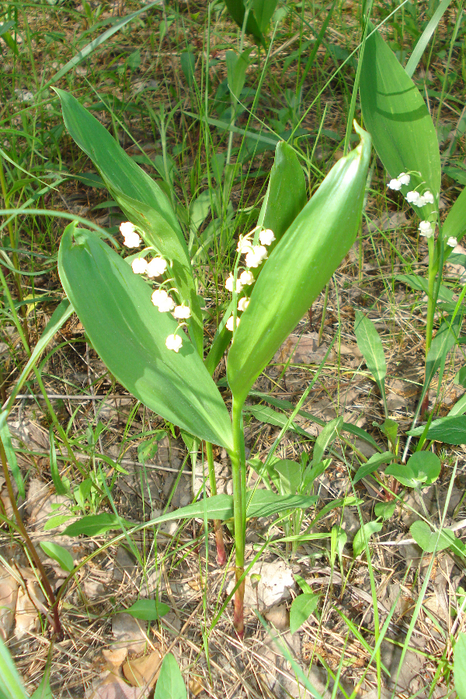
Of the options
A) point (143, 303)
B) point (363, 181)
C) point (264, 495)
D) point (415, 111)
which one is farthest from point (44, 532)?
point (415, 111)

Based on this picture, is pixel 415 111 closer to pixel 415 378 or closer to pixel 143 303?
pixel 415 378

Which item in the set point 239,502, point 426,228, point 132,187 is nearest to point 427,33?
point 426,228

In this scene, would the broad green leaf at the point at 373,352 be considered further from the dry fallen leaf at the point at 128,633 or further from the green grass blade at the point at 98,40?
the green grass blade at the point at 98,40

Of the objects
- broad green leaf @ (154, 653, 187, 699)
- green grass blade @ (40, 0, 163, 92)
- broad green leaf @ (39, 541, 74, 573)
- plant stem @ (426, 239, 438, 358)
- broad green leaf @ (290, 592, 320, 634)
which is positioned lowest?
broad green leaf @ (290, 592, 320, 634)

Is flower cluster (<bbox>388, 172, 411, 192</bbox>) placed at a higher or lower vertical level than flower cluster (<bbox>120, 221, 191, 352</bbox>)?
lower

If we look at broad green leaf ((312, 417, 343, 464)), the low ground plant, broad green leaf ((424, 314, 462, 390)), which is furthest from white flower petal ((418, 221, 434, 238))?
broad green leaf ((312, 417, 343, 464))

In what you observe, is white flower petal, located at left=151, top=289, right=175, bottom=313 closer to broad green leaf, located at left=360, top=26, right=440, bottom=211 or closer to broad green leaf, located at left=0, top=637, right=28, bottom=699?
broad green leaf, located at left=0, top=637, right=28, bottom=699
